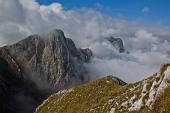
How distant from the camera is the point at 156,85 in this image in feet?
210

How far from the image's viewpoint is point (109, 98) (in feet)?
292

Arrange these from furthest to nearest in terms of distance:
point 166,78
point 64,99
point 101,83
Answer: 1. point 101,83
2. point 64,99
3. point 166,78

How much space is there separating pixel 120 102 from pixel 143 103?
11.5 meters

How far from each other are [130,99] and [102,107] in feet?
45.9

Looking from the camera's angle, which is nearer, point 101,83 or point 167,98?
point 167,98

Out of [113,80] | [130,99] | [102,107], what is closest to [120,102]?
[130,99]

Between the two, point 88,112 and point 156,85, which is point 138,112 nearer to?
point 156,85

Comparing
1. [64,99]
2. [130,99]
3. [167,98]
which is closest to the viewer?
[167,98]

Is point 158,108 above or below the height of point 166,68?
below

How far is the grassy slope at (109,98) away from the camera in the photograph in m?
63.6

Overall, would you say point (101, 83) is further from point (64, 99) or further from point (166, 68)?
point (166, 68)

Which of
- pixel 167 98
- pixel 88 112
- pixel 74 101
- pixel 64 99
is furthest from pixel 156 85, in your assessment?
pixel 64 99

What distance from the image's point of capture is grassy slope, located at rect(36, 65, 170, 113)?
209 ft

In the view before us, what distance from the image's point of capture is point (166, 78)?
62031 millimetres
